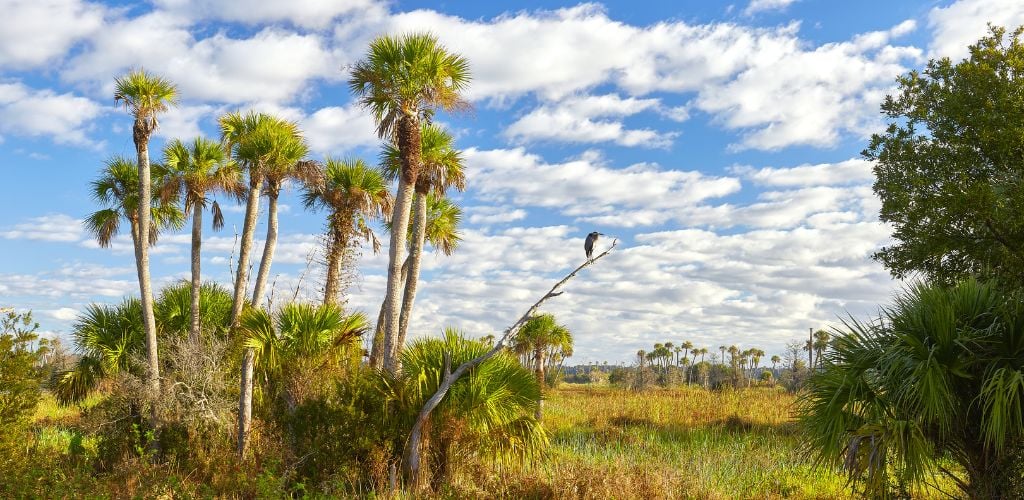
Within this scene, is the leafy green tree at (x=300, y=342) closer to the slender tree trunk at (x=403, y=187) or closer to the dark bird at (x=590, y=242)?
the slender tree trunk at (x=403, y=187)

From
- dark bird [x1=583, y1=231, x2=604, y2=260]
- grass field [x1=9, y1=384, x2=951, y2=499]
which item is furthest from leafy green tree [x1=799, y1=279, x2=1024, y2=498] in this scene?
dark bird [x1=583, y1=231, x2=604, y2=260]

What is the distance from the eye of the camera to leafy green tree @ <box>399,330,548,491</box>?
510 inches

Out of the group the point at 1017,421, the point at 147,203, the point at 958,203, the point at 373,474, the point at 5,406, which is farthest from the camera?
the point at 147,203

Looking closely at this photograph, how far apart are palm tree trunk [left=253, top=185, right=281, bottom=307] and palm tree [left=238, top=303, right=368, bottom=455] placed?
6.12m

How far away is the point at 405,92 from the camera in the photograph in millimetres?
18641

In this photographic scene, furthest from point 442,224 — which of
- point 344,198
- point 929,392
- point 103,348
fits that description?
point 929,392

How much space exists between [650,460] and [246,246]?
14139mm

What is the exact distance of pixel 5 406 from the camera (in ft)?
49.9

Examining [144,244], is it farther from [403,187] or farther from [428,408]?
[428,408]

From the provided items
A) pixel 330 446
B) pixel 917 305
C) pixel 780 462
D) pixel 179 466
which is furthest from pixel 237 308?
pixel 917 305

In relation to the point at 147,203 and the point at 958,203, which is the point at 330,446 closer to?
the point at 147,203

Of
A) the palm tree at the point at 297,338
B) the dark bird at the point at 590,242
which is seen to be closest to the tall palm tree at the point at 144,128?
the palm tree at the point at 297,338

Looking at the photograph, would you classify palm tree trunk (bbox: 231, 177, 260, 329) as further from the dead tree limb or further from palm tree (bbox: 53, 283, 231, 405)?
the dead tree limb

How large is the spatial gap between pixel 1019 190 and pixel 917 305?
22.7ft
